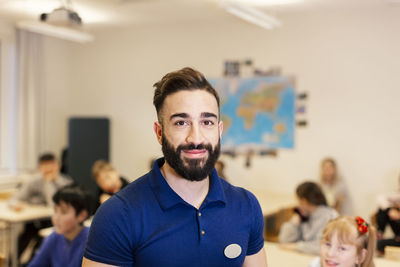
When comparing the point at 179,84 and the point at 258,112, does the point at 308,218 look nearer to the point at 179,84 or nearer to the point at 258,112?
the point at 258,112

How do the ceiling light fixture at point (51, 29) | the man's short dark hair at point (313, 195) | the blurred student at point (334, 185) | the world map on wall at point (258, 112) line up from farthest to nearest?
the world map on wall at point (258, 112) < the blurred student at point (334, 185) < the ceiling light fixture at point (51, 29) < the man's short dark hair at point (313, 195)

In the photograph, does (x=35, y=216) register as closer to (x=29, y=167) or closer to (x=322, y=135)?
(x=29, y=167)

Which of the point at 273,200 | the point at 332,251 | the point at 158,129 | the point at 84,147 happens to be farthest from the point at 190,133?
the point at 84,147

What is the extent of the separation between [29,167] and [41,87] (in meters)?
1.26

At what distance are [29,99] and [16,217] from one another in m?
3.28

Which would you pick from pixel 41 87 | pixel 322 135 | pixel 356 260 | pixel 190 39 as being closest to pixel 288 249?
pixel 356 260

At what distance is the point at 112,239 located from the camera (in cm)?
132

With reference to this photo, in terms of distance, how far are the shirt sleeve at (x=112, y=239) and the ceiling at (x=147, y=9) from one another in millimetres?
4124

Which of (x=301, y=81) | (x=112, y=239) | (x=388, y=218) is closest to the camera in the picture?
(x=112, y=239)

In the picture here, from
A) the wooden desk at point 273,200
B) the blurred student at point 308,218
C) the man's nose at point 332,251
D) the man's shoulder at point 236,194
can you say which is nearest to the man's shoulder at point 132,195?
the man's shoulder at point 236,194

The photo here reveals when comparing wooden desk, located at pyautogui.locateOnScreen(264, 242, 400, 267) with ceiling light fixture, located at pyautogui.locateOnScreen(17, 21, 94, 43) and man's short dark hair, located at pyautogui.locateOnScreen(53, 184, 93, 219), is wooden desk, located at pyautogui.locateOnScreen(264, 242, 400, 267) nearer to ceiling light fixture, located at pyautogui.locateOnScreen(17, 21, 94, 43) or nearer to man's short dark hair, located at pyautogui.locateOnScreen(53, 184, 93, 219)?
man's short dark hair, located at pyautogui.locateOnScreen(53, 184, 93, 219)

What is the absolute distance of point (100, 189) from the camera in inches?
189

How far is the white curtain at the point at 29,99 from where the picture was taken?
7234 millimetres

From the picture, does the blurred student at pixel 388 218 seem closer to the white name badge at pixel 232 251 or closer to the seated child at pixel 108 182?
the seated child at pixel 108 182
